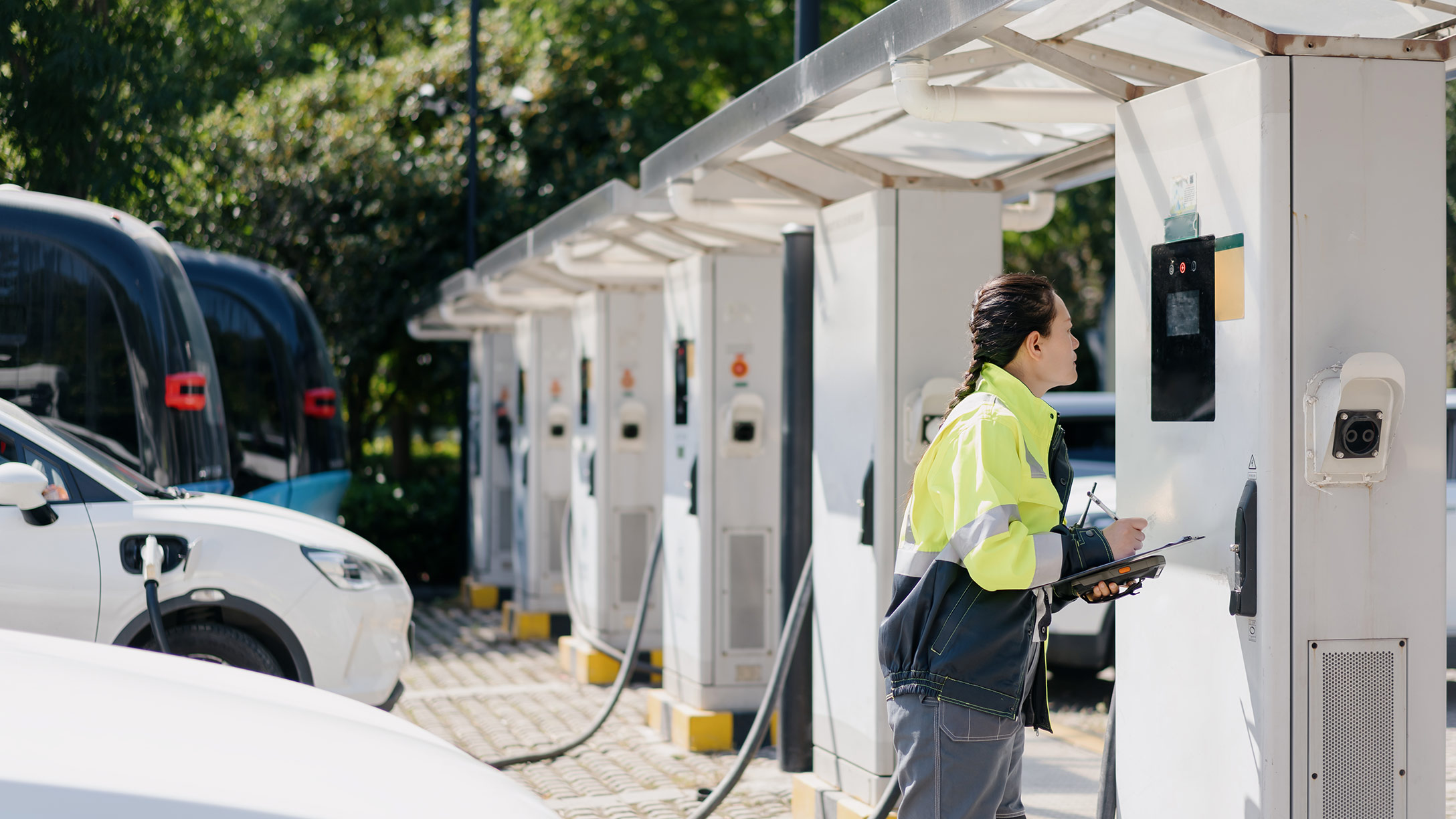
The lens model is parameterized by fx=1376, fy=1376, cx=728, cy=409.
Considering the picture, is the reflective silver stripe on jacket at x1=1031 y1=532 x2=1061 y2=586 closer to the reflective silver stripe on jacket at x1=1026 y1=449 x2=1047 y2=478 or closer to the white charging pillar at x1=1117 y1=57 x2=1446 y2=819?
the reflective silver stripe on jacket at x1=1026 y1=449 x2=1047 y2=478

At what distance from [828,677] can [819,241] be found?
5.95 feet

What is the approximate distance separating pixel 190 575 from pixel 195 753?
3.69 m

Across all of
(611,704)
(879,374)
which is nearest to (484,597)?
(611,704)

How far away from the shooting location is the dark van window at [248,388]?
10141 millimetres

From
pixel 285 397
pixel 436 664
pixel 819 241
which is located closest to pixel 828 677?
pixel 819 241

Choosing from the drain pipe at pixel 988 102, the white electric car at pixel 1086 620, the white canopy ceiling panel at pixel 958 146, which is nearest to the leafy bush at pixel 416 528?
the white electric car at pixel 1086 620

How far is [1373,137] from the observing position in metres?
3.27

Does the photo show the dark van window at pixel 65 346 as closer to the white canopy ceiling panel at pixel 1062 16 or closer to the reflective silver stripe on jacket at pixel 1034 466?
the white canopy ceiling panel at pixel 1062 16

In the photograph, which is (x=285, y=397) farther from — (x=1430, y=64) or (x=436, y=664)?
(x=1430, y=64)

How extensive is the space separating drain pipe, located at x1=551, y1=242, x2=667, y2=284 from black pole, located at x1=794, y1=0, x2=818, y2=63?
2.00 metres

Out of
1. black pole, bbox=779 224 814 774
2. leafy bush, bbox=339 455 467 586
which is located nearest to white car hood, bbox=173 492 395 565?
black pole, bbox=779 224 814 774

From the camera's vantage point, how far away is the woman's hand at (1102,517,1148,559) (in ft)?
10.00

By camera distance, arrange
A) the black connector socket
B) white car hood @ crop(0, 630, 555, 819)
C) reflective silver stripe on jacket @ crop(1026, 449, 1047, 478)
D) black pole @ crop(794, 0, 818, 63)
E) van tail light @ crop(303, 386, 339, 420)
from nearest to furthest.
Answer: white car hood @ crop(0, 630, 555, 819)
reflective silver stripe on jacket @ crop(1026, 449, 1047, 478)
the black connector socket
black pole @ crop(794, 0, 818, 63)
van tail light @ crop(303, 386, 339, 420)

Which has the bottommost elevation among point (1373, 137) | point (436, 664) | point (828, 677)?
point (436, 664)
